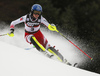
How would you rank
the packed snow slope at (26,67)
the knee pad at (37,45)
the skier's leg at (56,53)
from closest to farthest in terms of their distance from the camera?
1. the packed snow slope at (26,67)
2. the knee pad at (37,45)
3. the skier's leg at (56,53)

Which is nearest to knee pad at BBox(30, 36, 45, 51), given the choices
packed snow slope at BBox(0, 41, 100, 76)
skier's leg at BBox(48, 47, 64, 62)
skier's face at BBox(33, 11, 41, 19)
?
skier's leg at BBox(48, 47, 64, 62)

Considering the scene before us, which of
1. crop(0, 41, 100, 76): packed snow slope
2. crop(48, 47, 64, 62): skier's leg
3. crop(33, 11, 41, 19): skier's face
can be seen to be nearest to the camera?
crop(0, 41, 100, 76): packed snow slope

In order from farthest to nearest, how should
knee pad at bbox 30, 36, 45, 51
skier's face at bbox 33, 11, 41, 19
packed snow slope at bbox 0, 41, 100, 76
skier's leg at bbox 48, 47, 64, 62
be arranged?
skier's leg at bbox 48, 47, 64, 62, knee pad at bbox 30, 36, 45, 51, skier's face at bbox 33, 11, 41, 19, packed snow slope at bbox 0, 41, 100, 76

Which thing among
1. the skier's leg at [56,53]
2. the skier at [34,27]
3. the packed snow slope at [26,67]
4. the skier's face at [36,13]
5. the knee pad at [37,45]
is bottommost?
the packed snow slope at [26,67]

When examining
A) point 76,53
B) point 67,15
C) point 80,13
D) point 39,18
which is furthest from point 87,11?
point 39,18

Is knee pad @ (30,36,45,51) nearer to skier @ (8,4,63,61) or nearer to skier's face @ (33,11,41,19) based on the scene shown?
skier @ (8,4,63,61)

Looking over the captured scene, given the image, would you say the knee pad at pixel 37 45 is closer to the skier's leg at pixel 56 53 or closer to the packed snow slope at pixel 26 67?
the skier's leg at pixel 56 53

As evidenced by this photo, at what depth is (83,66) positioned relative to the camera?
515 centimetres

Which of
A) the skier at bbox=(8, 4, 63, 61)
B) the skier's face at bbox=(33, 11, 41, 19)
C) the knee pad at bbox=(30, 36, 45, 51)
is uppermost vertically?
the skier's face at bbox=(33, 11, 41, 19)

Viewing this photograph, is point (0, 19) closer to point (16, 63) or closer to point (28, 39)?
point (28, 39)

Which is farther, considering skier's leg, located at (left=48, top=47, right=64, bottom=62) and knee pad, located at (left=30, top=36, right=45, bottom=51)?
skier's leg, located at (left=48, top=47, right=64, bottom=62)

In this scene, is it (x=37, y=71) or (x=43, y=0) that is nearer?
(x=37, y=71)

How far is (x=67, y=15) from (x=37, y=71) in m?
10.6

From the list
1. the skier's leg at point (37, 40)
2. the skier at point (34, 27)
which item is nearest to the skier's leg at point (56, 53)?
the skier at point (34, 27)
